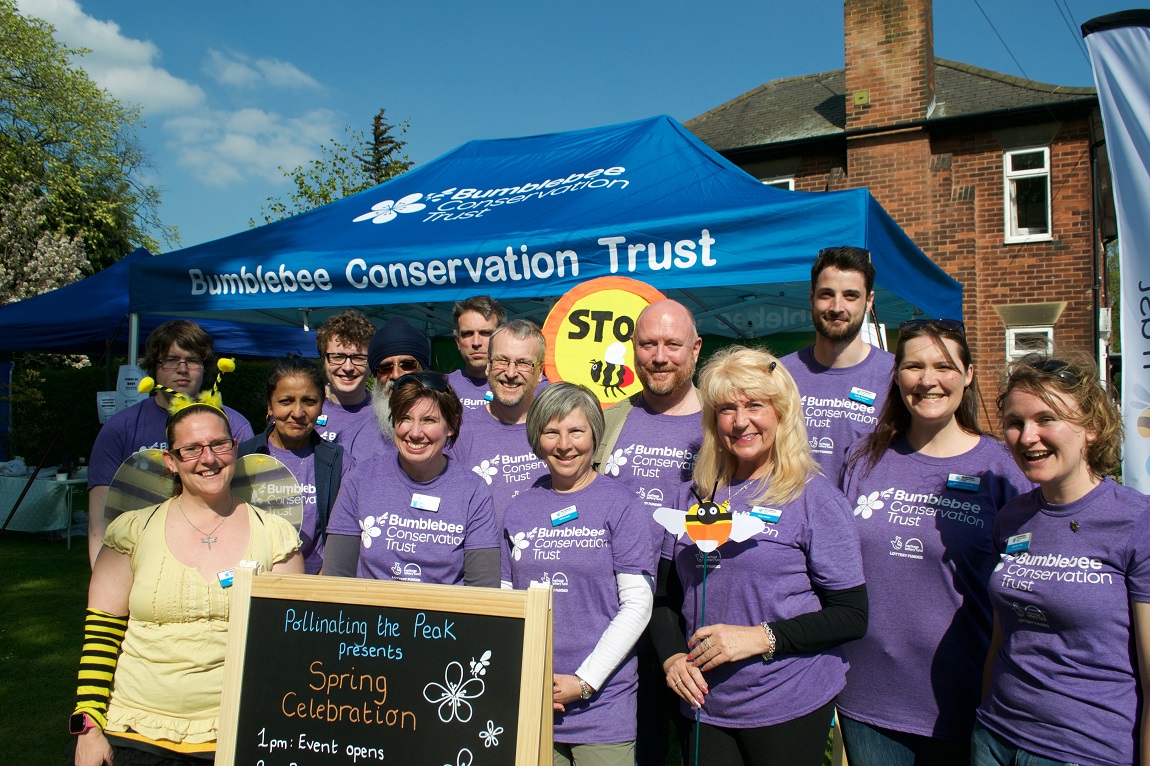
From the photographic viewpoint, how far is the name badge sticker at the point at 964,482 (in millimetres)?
2010

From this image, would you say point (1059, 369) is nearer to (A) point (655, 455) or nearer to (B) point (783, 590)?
(B) point (783, 590)

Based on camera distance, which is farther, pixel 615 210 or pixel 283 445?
pixel 615 210

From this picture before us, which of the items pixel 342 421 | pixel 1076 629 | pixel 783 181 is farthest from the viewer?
pixel 783 181

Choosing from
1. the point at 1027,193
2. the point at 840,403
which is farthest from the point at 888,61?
the point at 840,403

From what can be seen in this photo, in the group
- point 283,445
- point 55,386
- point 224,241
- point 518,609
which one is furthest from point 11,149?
point 518,609

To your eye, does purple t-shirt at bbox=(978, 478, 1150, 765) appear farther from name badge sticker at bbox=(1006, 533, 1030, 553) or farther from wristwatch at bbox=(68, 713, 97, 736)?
wristwatch at bbox=(68, 713, 97, 736)

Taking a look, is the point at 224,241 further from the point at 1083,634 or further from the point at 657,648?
the point at 1083,634

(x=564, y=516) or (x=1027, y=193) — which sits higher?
(x=1027, y=193)

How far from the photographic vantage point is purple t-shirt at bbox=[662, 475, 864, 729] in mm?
1924

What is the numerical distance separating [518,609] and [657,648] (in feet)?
1.67

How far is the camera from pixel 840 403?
270 centimetres

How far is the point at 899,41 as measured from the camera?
493 inches

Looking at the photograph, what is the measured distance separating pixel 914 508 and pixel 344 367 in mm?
2444

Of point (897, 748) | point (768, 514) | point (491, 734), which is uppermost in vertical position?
point (768, 514)
